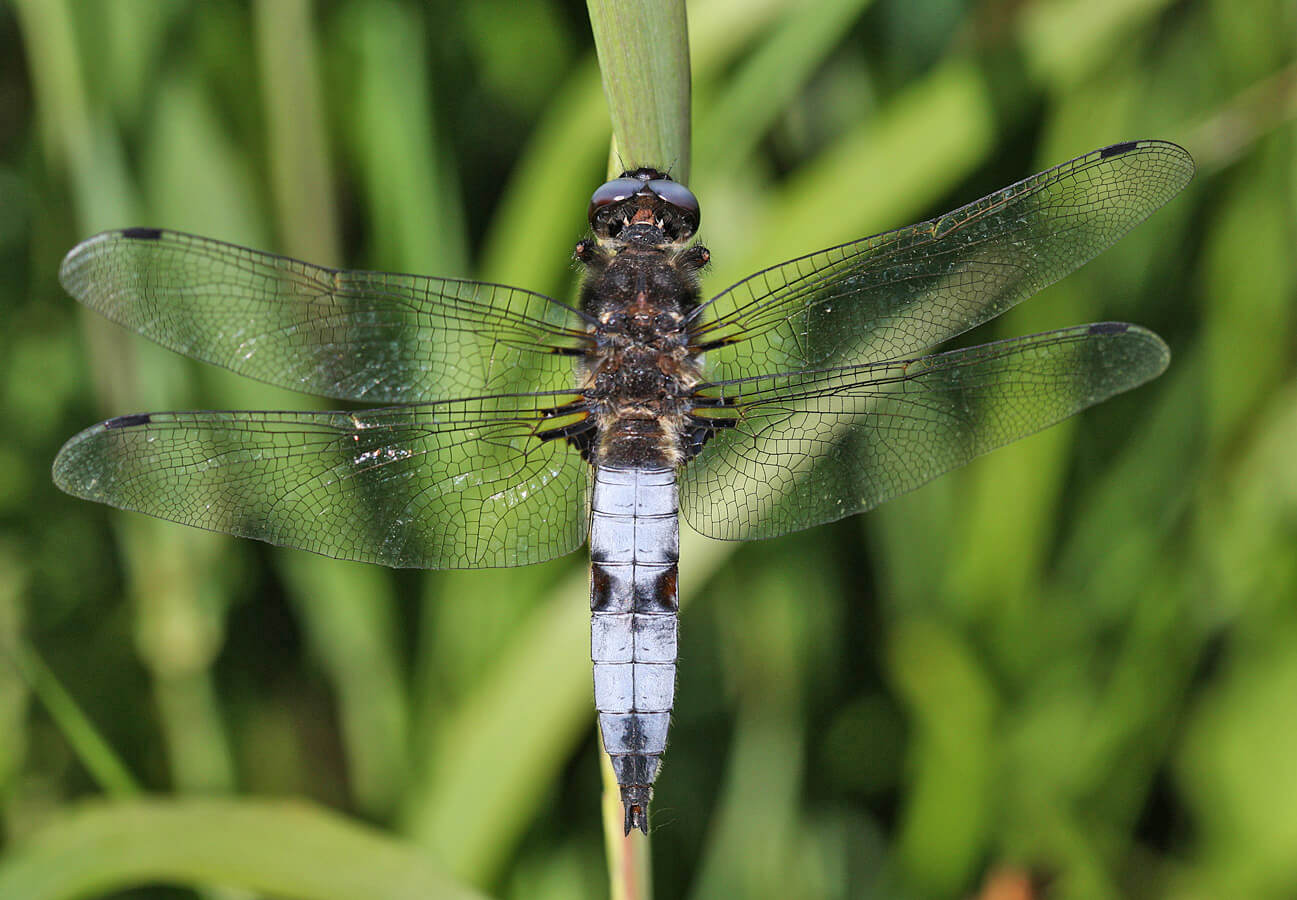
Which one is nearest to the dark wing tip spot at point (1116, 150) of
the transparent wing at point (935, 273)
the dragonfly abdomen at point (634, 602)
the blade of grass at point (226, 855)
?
the transparent wing at point (935, 273)

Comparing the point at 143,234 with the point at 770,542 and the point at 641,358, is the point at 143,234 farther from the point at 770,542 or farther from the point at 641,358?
the point at 770,542

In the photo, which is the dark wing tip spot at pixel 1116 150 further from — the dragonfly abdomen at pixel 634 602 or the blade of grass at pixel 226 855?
the blade of grass at pixel 226 855

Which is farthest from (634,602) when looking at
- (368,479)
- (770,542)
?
(770,542)

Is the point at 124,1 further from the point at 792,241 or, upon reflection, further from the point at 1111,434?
the point at 1111,434

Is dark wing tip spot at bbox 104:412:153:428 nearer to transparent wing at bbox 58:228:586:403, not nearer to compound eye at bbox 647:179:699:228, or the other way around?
transparent wing at bbox 58:228:586:403

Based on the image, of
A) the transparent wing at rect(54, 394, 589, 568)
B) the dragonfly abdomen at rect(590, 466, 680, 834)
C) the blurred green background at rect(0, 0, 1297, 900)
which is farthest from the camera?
the blurred green background at rect(0, 0, 1297, 900)

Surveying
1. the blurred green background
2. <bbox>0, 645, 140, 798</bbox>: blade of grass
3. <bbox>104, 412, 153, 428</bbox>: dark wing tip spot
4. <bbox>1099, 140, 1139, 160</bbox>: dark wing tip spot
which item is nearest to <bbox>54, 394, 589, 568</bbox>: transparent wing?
<bbox>104, 412, 153, 428</bbox>: dark wing tip spot
